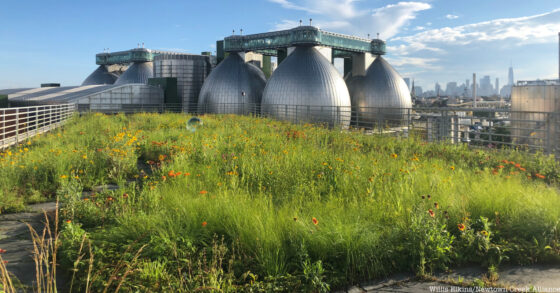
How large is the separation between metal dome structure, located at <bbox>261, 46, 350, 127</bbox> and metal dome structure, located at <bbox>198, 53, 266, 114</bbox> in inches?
147

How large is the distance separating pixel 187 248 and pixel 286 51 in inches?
1531

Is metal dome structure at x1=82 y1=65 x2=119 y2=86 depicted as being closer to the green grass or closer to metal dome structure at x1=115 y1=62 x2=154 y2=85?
metal dome structure at x1=115 y1=62 x2=154 y2=85

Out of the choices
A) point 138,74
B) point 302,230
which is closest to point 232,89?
point 138,74

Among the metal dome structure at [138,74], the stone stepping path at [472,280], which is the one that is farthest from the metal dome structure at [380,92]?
the stone stepping path at [472,280]

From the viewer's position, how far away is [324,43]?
39.4 meters

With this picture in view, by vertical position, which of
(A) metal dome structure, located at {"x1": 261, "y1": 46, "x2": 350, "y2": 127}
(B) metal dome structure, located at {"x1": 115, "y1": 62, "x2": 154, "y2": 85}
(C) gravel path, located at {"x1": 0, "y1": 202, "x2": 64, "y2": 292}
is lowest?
(C) gravel path, located at {"x1": 0, "y1": 202, "x2": 64, "y2": 292}

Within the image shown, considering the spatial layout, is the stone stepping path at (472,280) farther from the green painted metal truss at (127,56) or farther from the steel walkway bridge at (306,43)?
the green painted metal truss at (127,56)

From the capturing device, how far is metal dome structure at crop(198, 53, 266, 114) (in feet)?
131

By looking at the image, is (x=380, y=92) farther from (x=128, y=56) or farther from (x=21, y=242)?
(x=128, y=56)

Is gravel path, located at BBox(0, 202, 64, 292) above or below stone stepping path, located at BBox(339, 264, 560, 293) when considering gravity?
above

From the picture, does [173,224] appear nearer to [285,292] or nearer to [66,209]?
[285,292]

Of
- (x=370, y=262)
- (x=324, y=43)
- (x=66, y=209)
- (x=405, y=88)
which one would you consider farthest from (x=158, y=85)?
(x=370, y=262)

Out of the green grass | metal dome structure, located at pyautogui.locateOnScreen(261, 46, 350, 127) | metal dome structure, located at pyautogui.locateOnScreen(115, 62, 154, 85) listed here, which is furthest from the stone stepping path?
metal dome structure, located at pyautogui.locateOnScreen(115, 62, 154, 85)

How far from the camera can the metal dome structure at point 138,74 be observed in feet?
197
